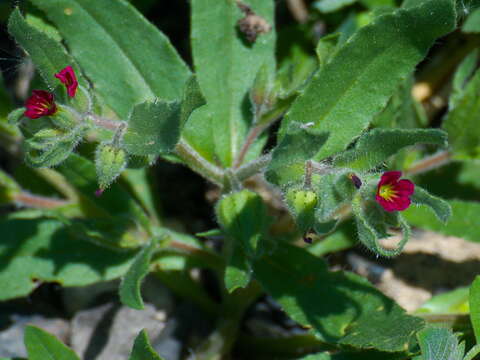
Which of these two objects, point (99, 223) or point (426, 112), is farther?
point (426, 112)

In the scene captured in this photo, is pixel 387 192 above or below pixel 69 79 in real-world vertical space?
below

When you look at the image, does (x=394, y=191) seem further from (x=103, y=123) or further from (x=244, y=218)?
(x=103, y=123)

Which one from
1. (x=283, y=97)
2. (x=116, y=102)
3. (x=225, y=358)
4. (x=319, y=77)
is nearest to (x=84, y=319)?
(x=225, y=358)

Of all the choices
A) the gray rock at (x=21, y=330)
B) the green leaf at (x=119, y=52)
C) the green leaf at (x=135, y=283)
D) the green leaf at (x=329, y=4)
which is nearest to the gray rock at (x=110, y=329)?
the gray rock at (x=21, y=330)

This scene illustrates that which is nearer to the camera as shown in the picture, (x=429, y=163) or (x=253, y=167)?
(x=253, y=167)

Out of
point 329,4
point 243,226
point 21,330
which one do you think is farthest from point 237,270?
point 329,4

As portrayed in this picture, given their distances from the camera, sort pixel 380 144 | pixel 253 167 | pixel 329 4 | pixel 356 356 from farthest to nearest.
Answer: pixel 329 4, pixel 253 167, pixel 356 356, pixel 380 144

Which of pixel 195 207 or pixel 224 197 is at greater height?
pixel 224 197

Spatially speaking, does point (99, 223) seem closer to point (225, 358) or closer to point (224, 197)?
point (224, 197)
